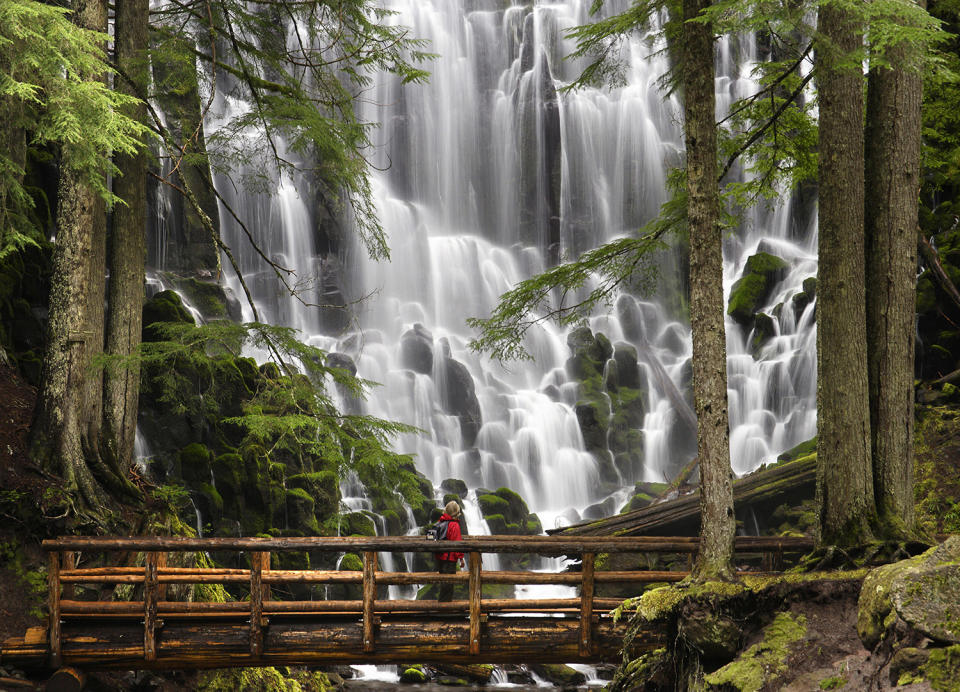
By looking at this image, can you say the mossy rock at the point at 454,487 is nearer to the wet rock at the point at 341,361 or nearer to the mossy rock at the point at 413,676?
the wet rock at the point at 341,361

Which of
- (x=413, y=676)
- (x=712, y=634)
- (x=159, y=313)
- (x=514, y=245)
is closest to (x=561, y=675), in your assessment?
(x=413, y=676)

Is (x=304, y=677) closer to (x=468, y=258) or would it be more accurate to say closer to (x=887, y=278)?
(x=887, y=278)

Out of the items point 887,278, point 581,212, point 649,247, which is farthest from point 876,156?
point 581,212

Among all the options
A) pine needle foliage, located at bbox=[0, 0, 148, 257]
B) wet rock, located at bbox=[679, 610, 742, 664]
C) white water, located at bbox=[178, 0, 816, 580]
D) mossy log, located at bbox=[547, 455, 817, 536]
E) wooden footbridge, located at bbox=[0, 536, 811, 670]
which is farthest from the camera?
white water, located at bbox=[178, 0, 816, 580]

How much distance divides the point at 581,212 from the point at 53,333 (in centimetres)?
2873

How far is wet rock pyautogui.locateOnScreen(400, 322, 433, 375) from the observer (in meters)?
26.2

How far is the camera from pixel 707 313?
6730 mm

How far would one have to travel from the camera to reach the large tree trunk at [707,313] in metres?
6.57

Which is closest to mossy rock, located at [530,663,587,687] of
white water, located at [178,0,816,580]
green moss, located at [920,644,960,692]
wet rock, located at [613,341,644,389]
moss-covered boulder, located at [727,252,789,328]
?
white water, located at [178,0,816,580]

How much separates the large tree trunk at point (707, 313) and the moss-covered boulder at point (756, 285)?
19.5 metres

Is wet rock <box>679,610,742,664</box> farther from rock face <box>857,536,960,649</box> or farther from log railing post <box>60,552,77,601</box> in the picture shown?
log railing post <box>60,552,77,601</box>

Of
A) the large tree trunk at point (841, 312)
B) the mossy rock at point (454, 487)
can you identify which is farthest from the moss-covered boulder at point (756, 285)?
the large tree trunk at point (841, 312)

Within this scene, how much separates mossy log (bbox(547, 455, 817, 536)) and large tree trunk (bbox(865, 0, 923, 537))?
621 cm

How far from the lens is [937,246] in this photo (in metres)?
14.3
